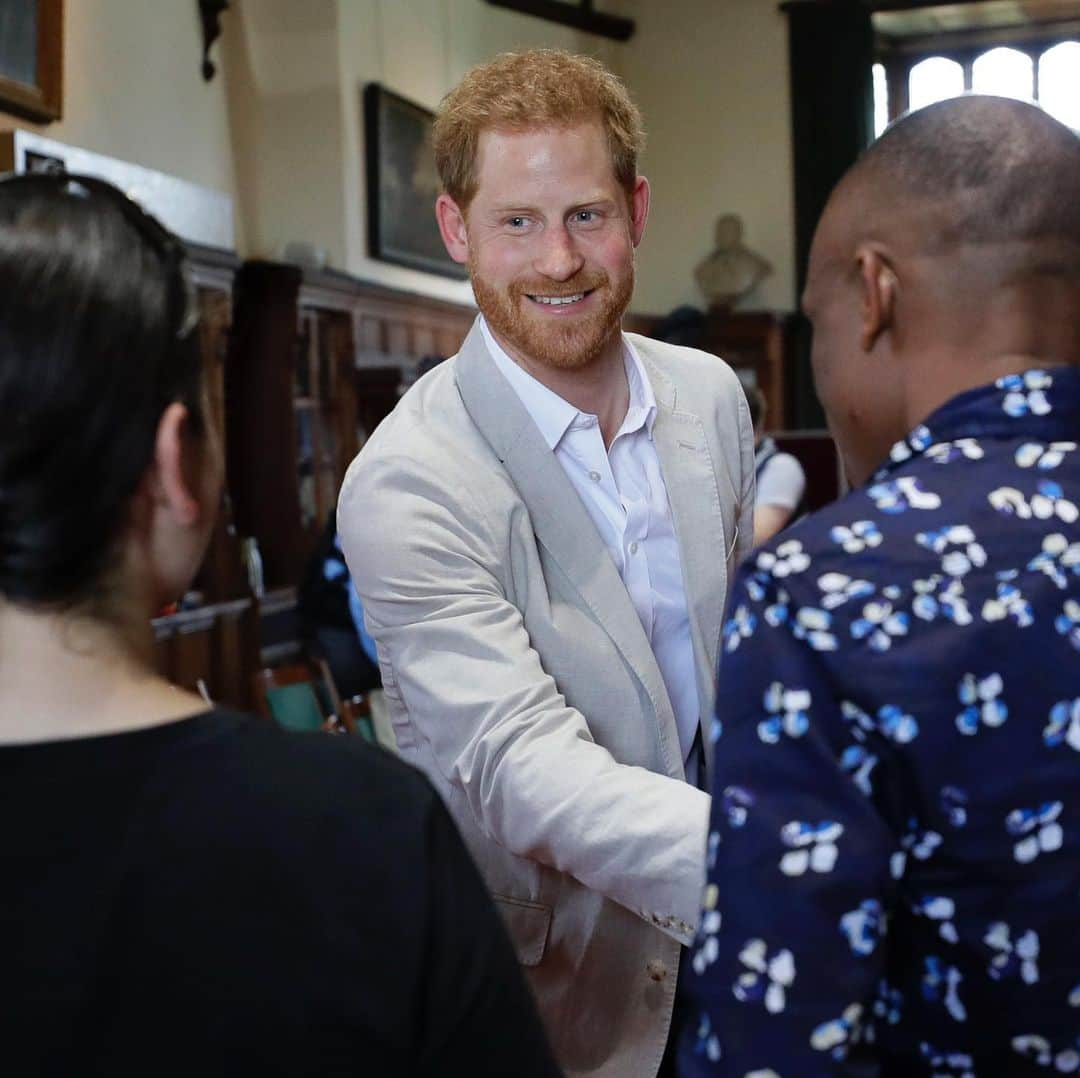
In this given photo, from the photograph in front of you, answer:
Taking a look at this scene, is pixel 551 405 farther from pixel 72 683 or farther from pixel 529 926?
pixel 72 683

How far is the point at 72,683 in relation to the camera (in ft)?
3.50

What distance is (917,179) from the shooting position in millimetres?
1363

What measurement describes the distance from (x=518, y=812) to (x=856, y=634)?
74 centimetres

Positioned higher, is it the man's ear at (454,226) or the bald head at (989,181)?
the man's ear at (454,226)

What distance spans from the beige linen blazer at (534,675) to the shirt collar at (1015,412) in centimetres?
63

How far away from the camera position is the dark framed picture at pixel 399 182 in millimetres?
9976

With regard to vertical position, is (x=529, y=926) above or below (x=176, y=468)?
below

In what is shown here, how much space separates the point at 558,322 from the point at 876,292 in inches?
35.8

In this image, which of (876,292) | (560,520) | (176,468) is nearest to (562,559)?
(560,520)

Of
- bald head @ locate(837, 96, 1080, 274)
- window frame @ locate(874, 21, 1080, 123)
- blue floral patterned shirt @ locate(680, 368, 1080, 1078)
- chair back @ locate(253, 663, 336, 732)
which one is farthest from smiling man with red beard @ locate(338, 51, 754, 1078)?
window frame @ locate(874, 21, 1080, 123)

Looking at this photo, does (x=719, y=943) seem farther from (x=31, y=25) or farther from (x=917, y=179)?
(x=31, y=25)

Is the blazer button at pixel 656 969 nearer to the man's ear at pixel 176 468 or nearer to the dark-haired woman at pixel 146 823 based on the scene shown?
the dark-haired woman at pixel 146 823

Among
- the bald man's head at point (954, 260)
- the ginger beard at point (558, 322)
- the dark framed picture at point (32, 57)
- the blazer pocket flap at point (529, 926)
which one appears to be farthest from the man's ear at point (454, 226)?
the dark framed picture at point (32, 57)

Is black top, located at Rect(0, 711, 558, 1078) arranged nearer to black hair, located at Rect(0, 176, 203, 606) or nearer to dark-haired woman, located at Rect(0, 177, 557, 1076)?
dark-haired woman, located at Rect(0, 177, 557, 1076)
